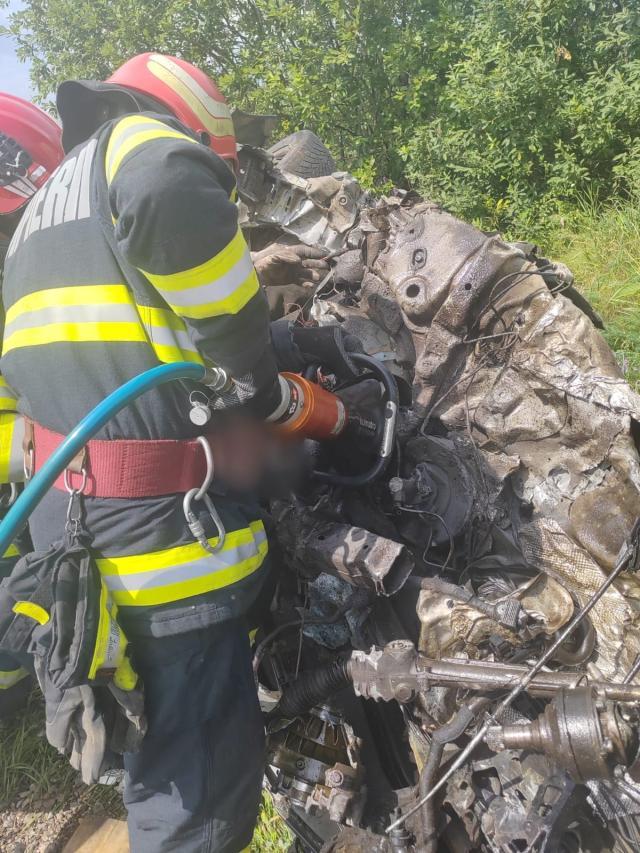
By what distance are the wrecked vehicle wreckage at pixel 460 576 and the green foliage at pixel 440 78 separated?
9.47ft

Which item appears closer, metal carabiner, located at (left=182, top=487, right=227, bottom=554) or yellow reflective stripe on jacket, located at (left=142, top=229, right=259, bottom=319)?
yellow reflective stripe on jacket, located at (left=142, top=229, right=259, bottom=319)

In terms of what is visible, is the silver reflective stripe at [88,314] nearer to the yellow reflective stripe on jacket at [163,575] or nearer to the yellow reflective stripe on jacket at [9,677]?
the yellow reflective stripe on jacket at [163,575]

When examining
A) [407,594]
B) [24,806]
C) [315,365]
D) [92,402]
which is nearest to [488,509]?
[407,594]

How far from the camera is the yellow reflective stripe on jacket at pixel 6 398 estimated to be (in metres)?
1.89

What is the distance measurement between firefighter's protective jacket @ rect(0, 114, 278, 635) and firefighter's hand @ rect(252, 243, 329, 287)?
176cm

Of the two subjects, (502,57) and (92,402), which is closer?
(92,402)

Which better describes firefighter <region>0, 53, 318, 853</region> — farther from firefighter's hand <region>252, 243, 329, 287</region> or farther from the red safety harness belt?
firefighter's hand <region>252, 243, 329, 287</region>

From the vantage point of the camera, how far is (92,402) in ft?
5.10

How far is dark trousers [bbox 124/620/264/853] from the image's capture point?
167 centimetres

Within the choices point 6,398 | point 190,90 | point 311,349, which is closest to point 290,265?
point 311,349

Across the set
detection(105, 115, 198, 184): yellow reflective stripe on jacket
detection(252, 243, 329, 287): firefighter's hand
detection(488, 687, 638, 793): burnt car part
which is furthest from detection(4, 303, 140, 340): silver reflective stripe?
→ detection(252, 243, 329, 287): firefighter's hand

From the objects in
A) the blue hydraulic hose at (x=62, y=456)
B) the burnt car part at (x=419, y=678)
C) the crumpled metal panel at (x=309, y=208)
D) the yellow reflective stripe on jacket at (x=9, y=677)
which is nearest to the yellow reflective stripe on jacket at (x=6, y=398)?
the blue hydraulic hose at (x=62, y=456)

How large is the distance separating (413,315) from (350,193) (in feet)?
4.94

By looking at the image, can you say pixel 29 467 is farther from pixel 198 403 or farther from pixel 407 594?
pixel 407 594
